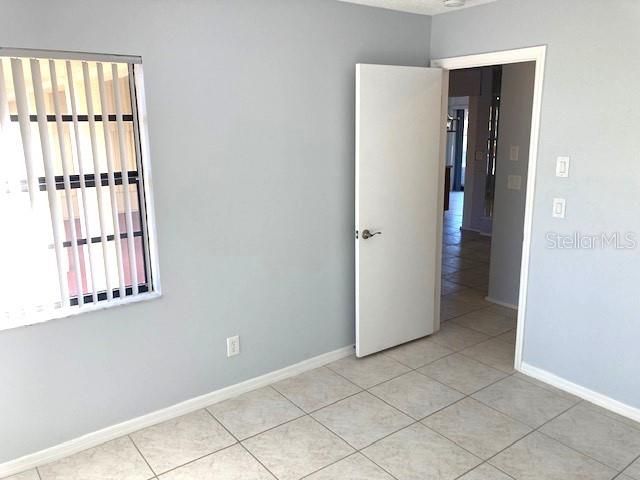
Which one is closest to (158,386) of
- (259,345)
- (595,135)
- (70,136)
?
(259,345)

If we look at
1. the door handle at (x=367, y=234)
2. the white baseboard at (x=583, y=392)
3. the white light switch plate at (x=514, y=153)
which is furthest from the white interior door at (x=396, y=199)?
the white light switch plate at (x=514, y=153)

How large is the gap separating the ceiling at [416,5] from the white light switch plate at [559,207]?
1.29 metres

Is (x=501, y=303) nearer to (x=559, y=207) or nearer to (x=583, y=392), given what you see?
(x=583, y=392)

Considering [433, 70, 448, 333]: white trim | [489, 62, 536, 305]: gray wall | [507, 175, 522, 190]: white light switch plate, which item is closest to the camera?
[433, 70, 448, 333]: white trim

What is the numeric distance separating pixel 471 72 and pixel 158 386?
5.98 metres

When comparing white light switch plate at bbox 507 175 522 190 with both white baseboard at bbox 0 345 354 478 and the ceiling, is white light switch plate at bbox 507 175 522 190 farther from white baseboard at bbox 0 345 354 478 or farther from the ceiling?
white baseboard at bbox 0 345 354 478

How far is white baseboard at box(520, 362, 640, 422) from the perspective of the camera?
285cm

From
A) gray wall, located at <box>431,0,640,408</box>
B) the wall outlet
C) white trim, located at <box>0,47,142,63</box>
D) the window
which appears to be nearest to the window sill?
the window

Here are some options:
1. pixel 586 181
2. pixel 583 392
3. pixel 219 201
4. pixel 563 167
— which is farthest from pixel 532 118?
pixel 219 201

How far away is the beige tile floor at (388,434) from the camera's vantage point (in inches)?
96.0

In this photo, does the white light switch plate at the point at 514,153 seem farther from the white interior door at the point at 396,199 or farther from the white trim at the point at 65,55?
the white trim at the point at 65,55

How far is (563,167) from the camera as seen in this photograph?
117 inches

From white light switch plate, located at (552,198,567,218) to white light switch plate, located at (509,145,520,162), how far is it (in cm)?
140

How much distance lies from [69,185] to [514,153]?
A: 346 centimetres
